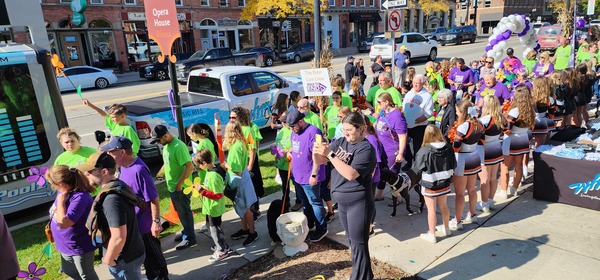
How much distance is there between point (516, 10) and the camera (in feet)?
215

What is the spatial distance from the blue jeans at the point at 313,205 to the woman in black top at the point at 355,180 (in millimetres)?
943

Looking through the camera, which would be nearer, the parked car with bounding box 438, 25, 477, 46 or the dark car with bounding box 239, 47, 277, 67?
the dark car with bounding box 239, 47, 277, 67

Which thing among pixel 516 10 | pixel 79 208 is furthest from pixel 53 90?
pixel 516 10

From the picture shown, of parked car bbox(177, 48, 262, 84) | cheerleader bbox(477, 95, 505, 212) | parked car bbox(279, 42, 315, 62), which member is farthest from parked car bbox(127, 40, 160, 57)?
cheerleader bbox(477, 95, 505, 212)

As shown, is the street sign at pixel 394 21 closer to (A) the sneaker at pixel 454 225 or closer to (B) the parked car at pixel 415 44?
(A) the sneaker at pixel 454 225

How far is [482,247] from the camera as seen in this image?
4715mm

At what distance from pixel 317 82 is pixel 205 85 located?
3.55m

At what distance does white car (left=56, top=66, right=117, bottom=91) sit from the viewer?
64.4 ft

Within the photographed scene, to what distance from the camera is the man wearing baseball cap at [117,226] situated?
307 centimetres

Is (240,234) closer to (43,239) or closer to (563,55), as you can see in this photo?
(43,239)

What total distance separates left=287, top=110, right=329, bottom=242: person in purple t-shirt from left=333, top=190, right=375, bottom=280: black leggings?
26.7 inches

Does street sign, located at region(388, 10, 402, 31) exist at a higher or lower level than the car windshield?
higher

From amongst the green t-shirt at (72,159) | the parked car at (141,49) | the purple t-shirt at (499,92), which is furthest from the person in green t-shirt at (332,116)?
the parked car at (141,49)

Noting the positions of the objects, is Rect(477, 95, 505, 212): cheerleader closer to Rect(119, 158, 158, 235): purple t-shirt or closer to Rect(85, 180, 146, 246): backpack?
Rect(119, 158, 158, 235): purple t-shirt
